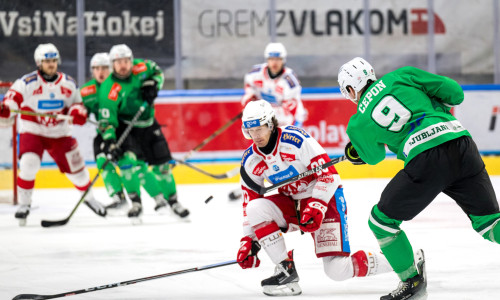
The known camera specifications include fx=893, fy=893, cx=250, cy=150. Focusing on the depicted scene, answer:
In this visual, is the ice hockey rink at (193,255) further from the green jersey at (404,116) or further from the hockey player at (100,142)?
the green jersey at (404,116)

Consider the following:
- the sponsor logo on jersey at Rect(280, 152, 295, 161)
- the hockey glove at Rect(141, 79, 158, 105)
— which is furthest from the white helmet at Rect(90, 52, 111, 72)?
the sponsor logo on jersey at Rect(280, 152, 295, 161)

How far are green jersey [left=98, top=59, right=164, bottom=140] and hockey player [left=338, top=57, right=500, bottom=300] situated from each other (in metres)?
3.26

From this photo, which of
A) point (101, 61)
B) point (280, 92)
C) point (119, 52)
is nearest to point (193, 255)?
point (119, 52)

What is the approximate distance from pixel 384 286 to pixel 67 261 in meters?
1.83

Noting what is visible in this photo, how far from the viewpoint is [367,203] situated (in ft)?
22.8

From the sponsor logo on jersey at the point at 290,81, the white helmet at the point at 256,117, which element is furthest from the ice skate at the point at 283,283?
the sponsor logo on jersey at the point at 290,81

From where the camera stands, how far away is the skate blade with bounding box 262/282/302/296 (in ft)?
11.8

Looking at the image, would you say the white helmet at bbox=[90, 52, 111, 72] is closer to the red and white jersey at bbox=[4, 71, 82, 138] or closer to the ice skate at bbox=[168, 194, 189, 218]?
the red and white jersey at bbox=[4, 71, 82, 138]

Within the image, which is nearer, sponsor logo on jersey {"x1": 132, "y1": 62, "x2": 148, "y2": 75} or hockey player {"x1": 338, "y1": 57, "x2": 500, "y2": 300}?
hockey player {"x1": 338, "y1": 57, "x2": 500, "y2": 300}

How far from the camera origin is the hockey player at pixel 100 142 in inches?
259

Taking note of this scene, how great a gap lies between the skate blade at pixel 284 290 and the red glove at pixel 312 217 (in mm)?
244

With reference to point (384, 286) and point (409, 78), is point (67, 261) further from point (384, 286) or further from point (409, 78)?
point (409, 78)

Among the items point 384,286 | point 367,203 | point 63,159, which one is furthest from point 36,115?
point 384,286

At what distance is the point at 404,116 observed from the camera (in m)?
3.18
